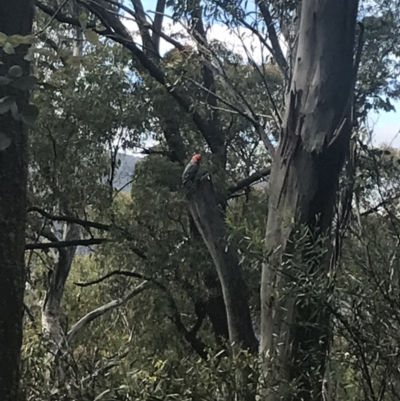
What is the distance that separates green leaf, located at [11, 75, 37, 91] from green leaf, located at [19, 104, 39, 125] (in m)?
0.03

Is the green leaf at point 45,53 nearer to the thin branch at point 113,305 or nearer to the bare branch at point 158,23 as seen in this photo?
the bare branch at point 158,23

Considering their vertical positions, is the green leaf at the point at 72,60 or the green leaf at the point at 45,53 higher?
the green leaf at the point at 72,60

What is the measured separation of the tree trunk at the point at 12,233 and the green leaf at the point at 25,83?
513mm

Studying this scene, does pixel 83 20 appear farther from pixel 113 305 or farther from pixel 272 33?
pixel 113 305

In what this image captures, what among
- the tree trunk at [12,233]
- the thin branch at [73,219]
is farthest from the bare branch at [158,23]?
the tree trunk at [12,233]

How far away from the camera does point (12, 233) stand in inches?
63.6

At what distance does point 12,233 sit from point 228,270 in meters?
2.07

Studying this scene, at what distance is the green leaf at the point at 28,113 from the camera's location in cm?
105

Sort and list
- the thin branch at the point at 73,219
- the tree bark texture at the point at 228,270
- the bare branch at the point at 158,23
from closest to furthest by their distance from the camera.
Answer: the tree bark texture at the point at 228,270, the bare branch at the point at 158,23, the thin branch at the point at 73,219

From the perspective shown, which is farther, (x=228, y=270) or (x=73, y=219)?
(x=73, y=219)

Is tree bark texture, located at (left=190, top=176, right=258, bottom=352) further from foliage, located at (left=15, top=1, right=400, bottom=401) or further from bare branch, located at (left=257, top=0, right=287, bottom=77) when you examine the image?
bare branch, located at (left=257, top=0, right=287, bottom=77)

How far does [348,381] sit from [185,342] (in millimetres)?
4267

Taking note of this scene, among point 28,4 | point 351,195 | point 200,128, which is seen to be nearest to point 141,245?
point 200,128

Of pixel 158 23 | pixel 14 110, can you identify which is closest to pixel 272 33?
pixel 158 23
